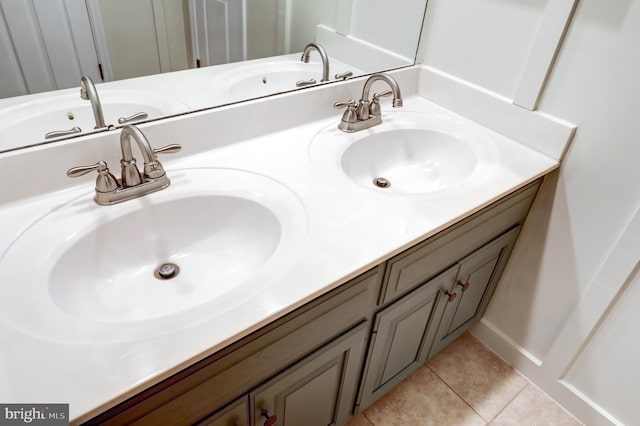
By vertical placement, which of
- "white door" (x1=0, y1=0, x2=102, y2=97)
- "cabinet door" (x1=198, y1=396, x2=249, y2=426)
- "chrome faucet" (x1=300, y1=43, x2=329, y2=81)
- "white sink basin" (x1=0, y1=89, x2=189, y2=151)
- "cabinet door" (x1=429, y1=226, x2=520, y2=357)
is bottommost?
"cabinet door" (x1=429, y1=226, x2=520, y2=357)

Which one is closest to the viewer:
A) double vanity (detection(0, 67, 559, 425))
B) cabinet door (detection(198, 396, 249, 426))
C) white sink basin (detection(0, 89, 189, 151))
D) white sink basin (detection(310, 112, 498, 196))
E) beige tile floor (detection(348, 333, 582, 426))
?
double vanity (detection(0, 67, 559, 425))

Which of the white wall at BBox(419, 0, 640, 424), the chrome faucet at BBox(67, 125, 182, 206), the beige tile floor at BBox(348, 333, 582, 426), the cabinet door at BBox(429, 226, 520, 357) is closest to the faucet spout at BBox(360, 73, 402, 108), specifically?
the white wall at BBox(419, 0, 640, 424)

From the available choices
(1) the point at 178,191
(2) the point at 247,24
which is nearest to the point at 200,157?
(1) the point at 178,191

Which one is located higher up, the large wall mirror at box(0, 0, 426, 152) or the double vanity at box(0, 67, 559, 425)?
the large wall mirror at box(0, 0, 426, 152)

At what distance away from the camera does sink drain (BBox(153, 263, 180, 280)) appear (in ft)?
2.93

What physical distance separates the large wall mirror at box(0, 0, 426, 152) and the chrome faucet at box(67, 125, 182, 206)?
12 centimetres

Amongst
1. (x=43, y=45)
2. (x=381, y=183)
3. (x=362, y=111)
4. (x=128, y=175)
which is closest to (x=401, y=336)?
(x=381, y=183)

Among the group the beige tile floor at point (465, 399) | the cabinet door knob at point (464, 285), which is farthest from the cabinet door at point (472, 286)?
the beige tile floor at point (465, 399)

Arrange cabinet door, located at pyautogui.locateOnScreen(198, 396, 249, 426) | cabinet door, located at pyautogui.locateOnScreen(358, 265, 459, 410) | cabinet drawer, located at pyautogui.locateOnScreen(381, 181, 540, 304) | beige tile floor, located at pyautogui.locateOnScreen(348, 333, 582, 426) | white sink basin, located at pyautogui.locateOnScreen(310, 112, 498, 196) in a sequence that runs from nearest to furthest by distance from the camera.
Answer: cabinet door, located at pyautogui.locateOnScreen(198, 396, 249, 426) < cabinet drawer, located at pyautogui.locateOnScreen(381, 181, 540, 304) < cabinet door, located at pyautogui.locateOnScreen(358, 265, 459, 410) < white sink basin, located at pyautogui.locateOnScreen(310, 112, 498, 196) < beige tile floor, located at pyautogui.locateOnScreen(348, 333, 582, 426)

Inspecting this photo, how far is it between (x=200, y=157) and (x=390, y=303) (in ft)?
2.01

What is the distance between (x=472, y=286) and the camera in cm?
137

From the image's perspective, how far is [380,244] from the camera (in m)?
0.86

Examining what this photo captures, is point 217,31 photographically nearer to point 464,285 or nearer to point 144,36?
point 144,36

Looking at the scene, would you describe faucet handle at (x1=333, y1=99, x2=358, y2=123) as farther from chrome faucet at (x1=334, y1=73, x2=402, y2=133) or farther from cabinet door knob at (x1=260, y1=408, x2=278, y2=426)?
cabinet door knob at (x1=260, y1=408, x2=278, y2=426)
